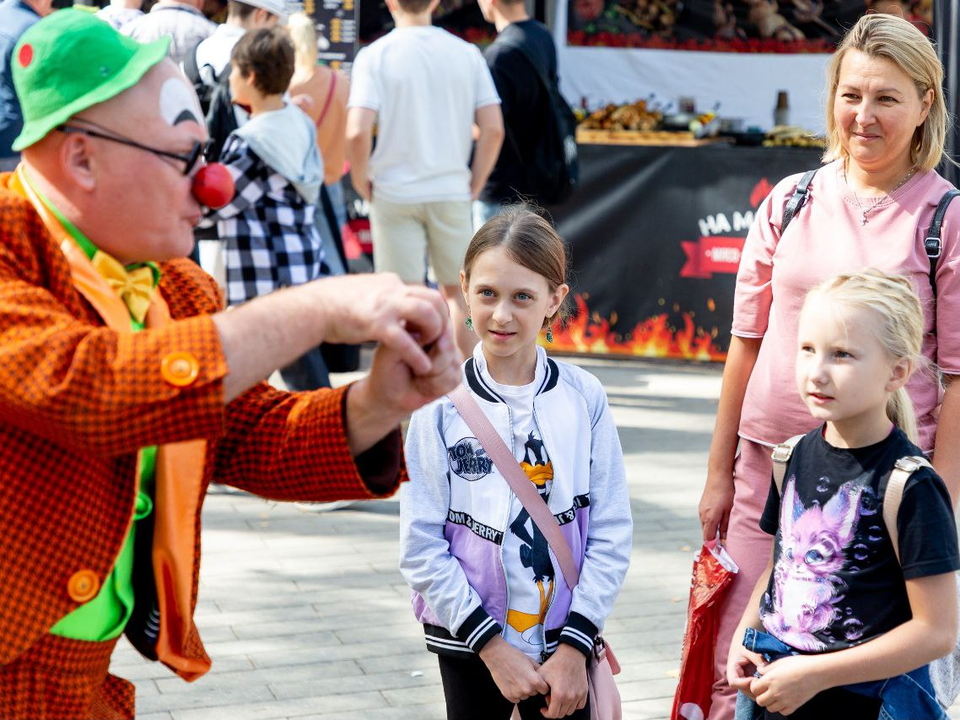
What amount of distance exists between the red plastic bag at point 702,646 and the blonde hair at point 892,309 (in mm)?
680

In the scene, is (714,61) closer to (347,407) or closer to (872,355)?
(872,355)

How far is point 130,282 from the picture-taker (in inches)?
72.4

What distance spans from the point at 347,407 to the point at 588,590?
3.25 feet

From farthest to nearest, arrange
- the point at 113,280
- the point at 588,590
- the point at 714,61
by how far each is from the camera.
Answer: the point at 714,61 < the point at 588,590 < the point at 113,280

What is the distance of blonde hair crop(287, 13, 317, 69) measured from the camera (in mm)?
6633

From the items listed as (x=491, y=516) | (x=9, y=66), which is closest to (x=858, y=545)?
(x=491, y=516)

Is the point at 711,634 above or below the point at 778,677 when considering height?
below

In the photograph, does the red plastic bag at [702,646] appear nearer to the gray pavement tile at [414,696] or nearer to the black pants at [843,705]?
the black pants at [843,705]

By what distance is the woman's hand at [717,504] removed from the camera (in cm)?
328

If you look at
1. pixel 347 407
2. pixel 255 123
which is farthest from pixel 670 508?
pixel 347 407

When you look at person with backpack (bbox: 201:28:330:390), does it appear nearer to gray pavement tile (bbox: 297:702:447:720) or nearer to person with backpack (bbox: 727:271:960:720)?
gray pavement tile (bbox: 297:702:447:720)

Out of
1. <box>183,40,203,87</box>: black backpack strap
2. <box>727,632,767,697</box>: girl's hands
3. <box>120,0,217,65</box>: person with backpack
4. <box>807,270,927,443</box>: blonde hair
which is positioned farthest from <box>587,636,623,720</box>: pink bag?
<box>120,0,217,65</box>: person with backpack

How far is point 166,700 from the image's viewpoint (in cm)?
374

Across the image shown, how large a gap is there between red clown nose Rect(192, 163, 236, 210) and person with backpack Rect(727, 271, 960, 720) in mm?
1215
